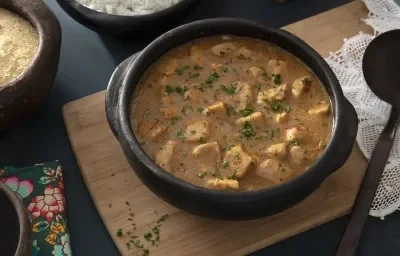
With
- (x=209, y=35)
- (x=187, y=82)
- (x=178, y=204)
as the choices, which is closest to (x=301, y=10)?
(x=209, y=35)

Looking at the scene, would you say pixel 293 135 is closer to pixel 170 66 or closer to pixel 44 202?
pixel 170 66

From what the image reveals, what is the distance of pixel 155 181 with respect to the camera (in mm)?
1241

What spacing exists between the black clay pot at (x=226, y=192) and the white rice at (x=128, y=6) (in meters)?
0.32

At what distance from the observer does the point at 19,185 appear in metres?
1.47

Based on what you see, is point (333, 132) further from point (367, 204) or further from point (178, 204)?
point (178, 204)

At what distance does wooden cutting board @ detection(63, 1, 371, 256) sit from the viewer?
137 centimetres

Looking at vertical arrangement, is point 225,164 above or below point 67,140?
above

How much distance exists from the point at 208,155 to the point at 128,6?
0.68 metres

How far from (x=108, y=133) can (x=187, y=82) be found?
0.92ft

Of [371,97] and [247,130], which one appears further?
[371,97]

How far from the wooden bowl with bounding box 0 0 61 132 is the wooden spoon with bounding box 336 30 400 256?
84 cm

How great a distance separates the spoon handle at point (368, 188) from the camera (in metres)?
1.32

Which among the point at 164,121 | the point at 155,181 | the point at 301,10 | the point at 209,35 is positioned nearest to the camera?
the point at 155,181

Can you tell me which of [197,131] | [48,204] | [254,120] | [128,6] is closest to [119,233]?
[48,204]
